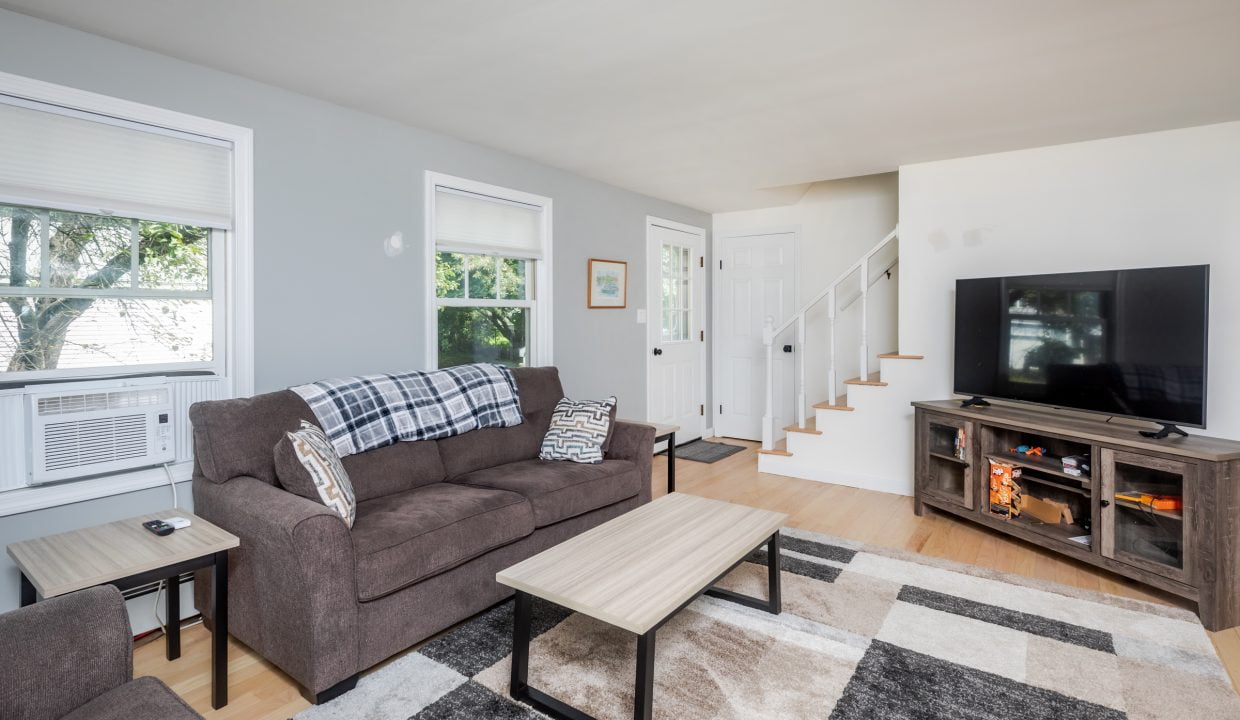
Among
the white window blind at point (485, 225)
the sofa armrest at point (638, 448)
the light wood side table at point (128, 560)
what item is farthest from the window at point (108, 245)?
the sofa armrest at point (638, 448)

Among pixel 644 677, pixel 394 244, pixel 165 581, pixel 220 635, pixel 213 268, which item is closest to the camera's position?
pixel 644 677

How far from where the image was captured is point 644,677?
65.4 inches

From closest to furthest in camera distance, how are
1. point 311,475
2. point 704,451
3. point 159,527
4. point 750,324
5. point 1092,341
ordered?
point 159,527
point 311,475
point 1092,341
point 704,451
point 750,324

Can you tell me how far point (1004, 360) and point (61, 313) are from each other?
4409 mm

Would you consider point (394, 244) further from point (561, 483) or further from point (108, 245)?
point (561, 483)

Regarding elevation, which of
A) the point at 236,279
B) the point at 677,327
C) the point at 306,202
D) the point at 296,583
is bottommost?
the point at 296,583

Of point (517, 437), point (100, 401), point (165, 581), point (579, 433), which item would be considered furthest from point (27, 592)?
point (579, 433)

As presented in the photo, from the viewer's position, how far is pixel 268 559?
1.98m

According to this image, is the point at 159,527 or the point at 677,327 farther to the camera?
the point at 677,327

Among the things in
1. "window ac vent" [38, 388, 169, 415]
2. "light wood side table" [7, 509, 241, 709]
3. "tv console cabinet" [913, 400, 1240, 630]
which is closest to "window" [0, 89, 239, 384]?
"window ac vent" [38, 388, 169, 415]

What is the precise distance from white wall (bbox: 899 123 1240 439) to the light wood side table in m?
Answer: 3.97

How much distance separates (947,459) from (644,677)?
8.85ft

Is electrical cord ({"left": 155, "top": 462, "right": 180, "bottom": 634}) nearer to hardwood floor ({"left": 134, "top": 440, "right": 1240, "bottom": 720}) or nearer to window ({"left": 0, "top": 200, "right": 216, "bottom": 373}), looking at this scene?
hardwood floor ({"left": 134, "top": 440, "right": 1240, "bottom": 720})

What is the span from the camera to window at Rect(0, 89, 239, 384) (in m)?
2.14
